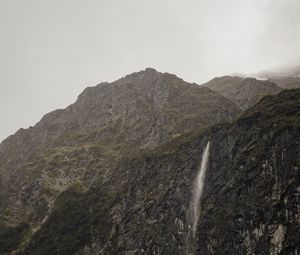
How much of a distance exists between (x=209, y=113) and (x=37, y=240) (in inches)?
3056

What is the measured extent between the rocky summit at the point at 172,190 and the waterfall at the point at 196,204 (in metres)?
0.27

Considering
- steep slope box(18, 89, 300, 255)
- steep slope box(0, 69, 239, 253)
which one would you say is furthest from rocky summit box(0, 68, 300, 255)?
steep slope box(0, 69, 239, 253)

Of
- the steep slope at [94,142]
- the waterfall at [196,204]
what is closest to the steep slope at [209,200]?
the waterfall at [196,204]

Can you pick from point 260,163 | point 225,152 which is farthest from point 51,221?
point 260,163

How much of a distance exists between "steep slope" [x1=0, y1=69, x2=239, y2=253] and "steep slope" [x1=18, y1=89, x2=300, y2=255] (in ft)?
44.6

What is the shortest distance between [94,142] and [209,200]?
3455 inches

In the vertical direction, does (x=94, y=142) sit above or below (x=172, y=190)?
above

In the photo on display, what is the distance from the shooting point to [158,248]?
3548 inches

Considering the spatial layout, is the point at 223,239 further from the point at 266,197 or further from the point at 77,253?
the point at 77,253

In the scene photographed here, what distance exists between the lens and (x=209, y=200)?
301ft

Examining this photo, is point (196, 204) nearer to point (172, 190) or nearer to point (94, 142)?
point (172, 190)

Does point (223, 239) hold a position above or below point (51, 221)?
below

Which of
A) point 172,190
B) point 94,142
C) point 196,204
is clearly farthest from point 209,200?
point 94,142

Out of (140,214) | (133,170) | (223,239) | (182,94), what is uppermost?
(182,94)
